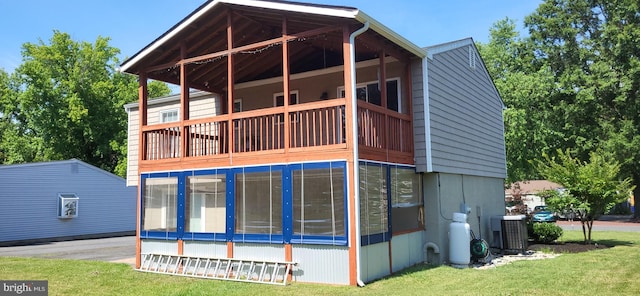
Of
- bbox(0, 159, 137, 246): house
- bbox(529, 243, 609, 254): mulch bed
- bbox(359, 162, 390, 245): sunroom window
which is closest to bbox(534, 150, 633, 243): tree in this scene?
bbox(529, 243, 609, 254): mulch bed

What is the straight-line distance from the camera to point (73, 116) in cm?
3550

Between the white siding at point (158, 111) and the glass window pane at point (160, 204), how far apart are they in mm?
3560

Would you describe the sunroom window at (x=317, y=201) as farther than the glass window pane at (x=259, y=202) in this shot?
No

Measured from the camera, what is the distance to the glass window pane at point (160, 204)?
11805 millimetres

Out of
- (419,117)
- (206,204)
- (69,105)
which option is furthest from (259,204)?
(69,105)

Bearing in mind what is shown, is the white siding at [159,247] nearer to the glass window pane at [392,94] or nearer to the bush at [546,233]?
the glass window pane at [392,94]

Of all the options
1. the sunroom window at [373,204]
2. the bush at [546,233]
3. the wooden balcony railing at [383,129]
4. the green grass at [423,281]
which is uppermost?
the wooden balcony railing at [383,129]

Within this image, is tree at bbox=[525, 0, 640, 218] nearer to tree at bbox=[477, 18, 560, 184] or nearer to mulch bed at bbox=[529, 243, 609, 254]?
tree at bbox=[477, 18, 560, 184]

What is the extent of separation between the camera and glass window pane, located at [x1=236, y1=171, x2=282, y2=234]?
400 inches

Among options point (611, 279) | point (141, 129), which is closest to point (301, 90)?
point (141, 129)

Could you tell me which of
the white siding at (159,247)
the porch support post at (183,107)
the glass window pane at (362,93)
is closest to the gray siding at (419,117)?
the glass window pane at (362,93)

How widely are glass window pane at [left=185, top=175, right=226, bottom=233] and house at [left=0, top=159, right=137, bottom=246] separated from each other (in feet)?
51.0

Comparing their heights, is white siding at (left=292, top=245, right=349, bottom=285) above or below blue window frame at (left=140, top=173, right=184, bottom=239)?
below

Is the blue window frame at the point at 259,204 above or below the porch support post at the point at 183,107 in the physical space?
below
